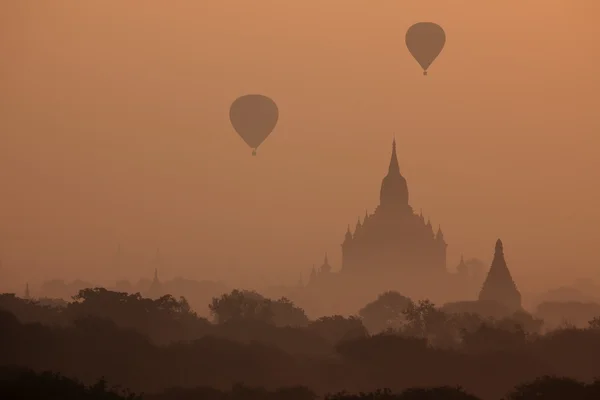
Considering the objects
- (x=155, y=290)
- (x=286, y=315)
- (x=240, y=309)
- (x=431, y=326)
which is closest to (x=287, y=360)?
(x=431, y=326)

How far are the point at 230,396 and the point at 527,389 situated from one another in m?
16.2

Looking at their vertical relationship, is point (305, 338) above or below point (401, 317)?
below

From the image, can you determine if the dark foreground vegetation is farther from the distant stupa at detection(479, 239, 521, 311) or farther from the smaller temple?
the smaller temple

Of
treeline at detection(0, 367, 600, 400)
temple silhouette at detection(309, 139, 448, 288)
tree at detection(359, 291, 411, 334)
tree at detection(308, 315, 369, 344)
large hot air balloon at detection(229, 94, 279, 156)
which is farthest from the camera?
temple silhouette at detection(309, 139, 448, 288)

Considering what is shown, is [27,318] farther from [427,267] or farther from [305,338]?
[427,267]

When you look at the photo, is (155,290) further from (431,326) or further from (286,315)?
(431,326)

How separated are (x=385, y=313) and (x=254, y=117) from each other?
130 feet

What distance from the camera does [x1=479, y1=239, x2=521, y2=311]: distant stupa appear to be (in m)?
127

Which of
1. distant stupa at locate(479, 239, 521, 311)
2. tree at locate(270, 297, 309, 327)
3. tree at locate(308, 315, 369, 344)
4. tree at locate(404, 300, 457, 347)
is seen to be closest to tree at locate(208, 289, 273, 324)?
tree at locate(270, 297, 309, 327)

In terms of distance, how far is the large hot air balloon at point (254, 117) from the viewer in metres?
145

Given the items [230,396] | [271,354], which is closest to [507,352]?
[271,354]

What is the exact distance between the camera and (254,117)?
145625 mm

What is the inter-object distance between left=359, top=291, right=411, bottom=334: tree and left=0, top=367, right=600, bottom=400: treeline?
6039cm

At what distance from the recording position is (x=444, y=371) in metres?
70.4
